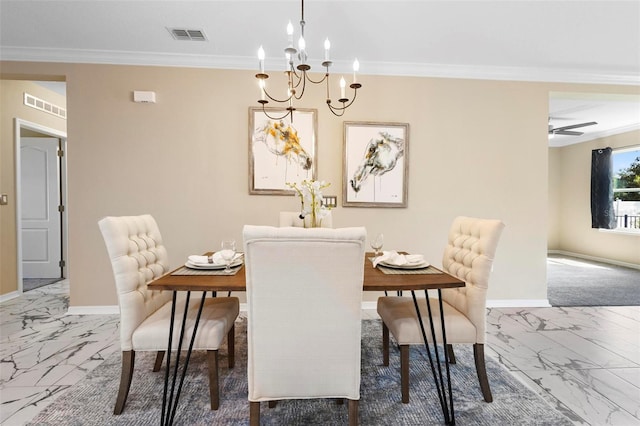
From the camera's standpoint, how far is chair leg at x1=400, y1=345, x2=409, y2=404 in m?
1.67

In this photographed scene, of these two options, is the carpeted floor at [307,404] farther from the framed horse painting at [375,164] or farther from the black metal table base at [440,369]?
the framed horse painting at [375,164]

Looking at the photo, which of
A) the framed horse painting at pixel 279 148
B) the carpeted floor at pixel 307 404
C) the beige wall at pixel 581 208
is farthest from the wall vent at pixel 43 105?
the beige wall at pixel 581 208

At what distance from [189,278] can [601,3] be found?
336 cm

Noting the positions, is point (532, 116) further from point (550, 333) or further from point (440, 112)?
point (550, 333)

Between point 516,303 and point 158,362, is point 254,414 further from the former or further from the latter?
point 516,303

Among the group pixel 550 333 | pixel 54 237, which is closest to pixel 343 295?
pixel 550 333

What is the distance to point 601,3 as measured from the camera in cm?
230

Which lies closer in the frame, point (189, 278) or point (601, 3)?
point (189, 278)

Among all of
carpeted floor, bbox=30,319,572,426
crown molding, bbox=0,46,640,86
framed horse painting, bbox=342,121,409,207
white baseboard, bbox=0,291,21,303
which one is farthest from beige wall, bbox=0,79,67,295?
framed horse painting, bbox=342,121,409,207

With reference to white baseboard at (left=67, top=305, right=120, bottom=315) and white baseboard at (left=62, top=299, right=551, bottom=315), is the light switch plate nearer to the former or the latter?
white baseboard at (left=62, top=299, right=551, bottom=315)

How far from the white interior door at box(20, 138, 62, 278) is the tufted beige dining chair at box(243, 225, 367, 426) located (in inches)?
188

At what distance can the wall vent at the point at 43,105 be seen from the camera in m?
3.81

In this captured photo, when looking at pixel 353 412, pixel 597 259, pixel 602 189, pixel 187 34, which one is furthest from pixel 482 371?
pixel 597 259

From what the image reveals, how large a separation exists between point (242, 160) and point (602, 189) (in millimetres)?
6572
